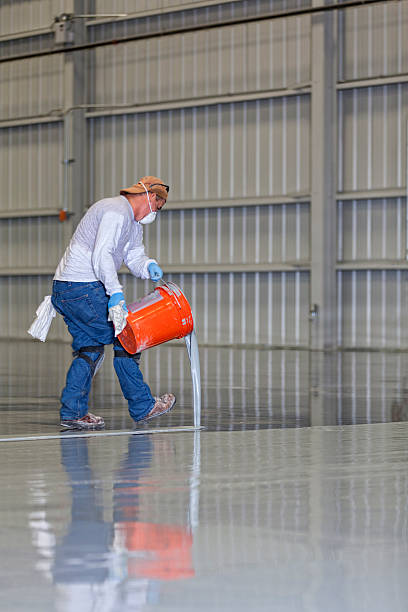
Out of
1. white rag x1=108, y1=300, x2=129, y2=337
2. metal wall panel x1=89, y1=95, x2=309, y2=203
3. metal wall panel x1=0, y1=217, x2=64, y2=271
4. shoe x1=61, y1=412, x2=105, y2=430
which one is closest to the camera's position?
white rag x1=108, y1=300, x2=129, y2=337

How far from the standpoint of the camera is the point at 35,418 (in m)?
6.76

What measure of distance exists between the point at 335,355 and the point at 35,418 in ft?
33.0

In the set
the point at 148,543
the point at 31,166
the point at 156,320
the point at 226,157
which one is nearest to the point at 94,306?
the point at 156,320

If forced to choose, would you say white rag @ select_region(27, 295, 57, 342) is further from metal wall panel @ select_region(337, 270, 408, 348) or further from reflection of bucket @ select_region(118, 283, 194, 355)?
metal wall panel @ select_region(337, 270, 408, 348)

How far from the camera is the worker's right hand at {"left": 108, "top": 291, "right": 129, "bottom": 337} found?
5.95 meters

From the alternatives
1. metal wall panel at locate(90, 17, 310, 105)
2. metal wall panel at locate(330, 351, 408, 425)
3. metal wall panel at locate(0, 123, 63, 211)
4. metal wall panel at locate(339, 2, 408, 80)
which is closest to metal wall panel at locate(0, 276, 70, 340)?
metal wall panel at locate(0, 123, 63, 211)

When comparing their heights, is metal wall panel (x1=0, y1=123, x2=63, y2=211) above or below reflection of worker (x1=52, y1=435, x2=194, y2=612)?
above

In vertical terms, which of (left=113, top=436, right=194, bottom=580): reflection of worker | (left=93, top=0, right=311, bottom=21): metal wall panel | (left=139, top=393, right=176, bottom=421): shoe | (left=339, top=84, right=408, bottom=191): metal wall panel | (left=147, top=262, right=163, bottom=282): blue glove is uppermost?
(left=93, top=0, right=311, bottom=21): metal wall panel

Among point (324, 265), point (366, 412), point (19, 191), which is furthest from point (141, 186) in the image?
point (19, 191)

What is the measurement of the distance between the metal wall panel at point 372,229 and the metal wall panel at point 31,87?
6.72 m

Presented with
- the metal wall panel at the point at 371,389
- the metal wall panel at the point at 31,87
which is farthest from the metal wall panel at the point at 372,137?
the metal wall panel at the point at 31,87

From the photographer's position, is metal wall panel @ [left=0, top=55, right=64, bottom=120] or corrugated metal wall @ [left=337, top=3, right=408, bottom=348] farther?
metal wall panel @ [left=0, top=55, right=64, bottom=120]

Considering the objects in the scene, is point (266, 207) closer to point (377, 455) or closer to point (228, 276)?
point (228, 276)

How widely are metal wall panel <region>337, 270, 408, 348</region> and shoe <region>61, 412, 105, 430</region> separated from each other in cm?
1165
